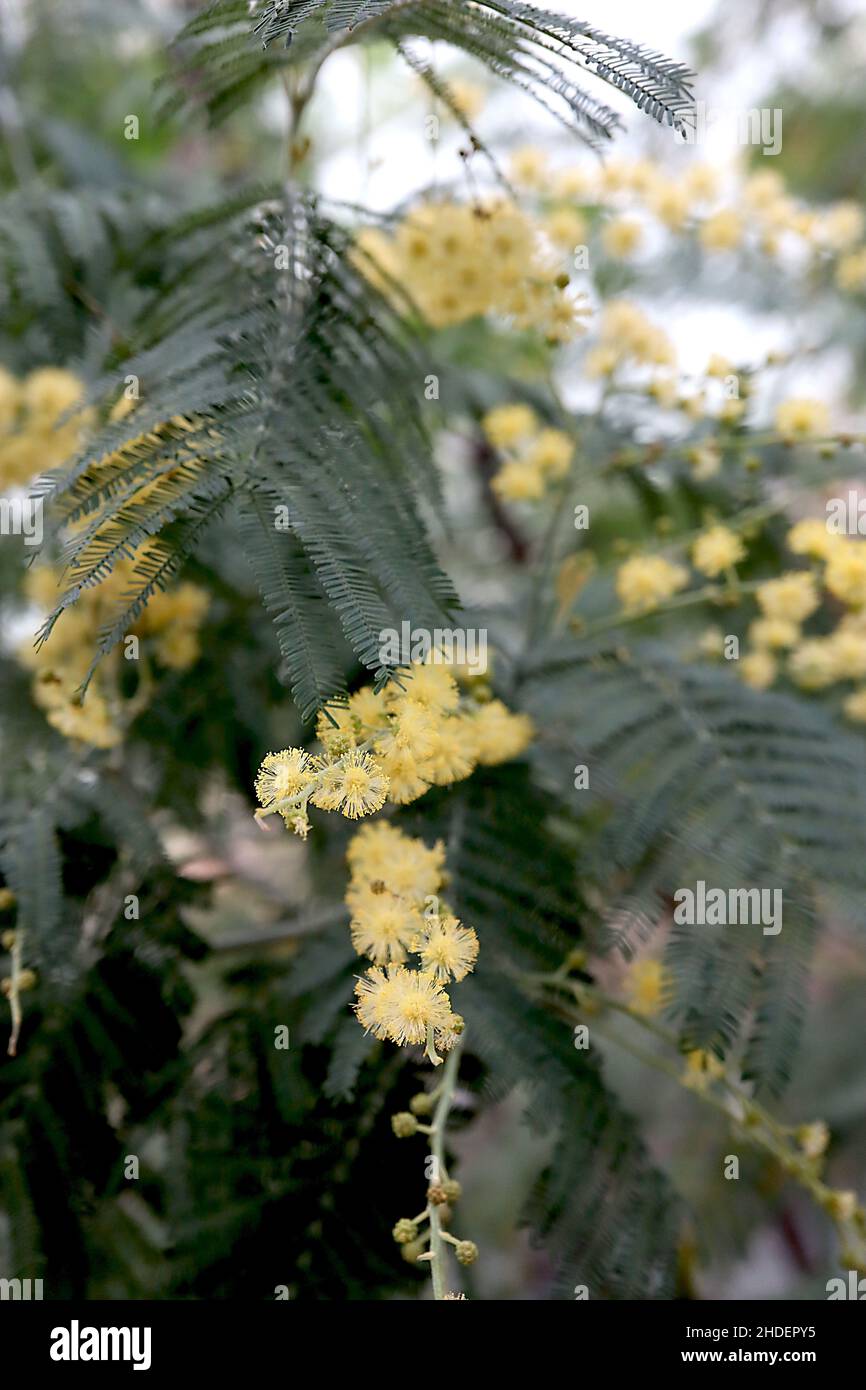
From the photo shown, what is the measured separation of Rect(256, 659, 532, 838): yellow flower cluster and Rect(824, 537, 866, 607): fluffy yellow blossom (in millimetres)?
469

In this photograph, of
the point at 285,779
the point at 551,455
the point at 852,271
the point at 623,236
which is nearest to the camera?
the point at 285,779

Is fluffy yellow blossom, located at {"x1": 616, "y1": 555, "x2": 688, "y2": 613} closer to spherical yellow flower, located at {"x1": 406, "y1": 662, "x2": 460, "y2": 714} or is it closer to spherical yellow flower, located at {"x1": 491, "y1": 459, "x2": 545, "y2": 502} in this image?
spherical yellow flower, located at {"x1": 491, "y1": 459, "x2": 545, "y2": 502}

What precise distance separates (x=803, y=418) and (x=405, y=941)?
78cm

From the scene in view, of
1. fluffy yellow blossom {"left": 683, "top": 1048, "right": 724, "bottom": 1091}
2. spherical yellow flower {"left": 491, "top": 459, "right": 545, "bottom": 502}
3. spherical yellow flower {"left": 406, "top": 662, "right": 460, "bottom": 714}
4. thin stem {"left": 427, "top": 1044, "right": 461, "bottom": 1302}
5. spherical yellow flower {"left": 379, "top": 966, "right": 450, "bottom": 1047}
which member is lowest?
thin stem {"left": 427, "top": 1044, "right": 461, "bottom": 1302}

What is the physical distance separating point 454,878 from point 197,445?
437 millimetres

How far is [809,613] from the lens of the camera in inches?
50.1

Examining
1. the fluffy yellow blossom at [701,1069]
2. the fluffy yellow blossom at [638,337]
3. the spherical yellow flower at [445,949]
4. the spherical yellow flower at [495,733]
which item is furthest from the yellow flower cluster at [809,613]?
the spherical yellow flower at [445,949]

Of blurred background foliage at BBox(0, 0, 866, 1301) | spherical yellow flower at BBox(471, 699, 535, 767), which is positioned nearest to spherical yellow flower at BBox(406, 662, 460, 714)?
spherical yellow flower at BBox(471, 699, 535, 767)

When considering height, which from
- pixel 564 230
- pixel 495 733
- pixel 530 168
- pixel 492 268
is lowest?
pixel 495 733

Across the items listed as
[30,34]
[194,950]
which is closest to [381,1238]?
[194,950]

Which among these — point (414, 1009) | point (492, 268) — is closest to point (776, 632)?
point (492, 268)

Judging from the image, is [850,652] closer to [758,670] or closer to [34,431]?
[758,670]

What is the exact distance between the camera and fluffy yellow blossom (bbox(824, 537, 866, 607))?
106 centimetres

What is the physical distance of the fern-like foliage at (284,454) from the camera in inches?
27.6
